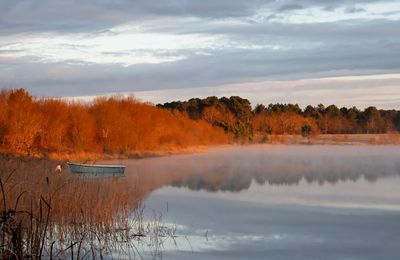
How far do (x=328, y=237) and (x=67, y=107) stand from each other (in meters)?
25.7

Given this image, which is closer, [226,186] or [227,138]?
[226,186]

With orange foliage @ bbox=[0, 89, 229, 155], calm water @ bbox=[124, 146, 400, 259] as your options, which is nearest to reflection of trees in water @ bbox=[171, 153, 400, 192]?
calm water @ bbox=[124, 146, 400, 259]

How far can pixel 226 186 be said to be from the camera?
56.0ft

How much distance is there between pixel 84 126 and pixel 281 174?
15100 mm

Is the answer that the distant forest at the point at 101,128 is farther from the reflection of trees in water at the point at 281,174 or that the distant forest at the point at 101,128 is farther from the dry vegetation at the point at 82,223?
the dry vegetation at the point at 82,223

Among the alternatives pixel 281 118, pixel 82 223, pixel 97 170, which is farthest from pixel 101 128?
pixel 281 118

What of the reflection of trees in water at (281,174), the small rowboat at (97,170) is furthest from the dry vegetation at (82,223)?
the small rowboat at (97,170)

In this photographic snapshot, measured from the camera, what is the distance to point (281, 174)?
20.6 metres

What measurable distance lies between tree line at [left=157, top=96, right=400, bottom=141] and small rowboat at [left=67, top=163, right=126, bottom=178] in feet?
111

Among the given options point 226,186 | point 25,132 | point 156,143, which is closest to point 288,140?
point 156,143

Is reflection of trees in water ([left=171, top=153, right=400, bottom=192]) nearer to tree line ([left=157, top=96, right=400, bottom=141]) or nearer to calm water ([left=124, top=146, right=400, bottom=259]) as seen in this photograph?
calm water ([left=124, top=146, right=400, bottom=259])

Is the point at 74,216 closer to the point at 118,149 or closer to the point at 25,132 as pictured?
the point at 25,132

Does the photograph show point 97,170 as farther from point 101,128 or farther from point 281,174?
point 101,128

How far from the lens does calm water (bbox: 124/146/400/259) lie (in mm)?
8648
